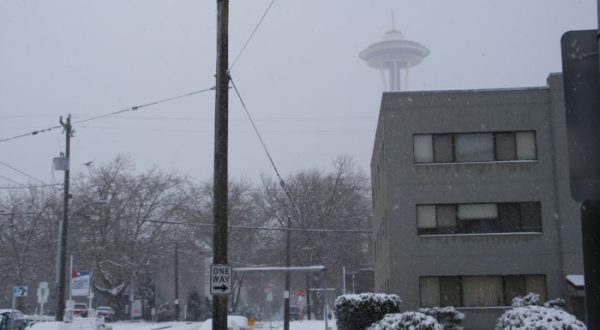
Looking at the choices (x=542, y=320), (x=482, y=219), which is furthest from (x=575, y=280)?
(x=542, y=320)

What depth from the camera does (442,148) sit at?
30594mm

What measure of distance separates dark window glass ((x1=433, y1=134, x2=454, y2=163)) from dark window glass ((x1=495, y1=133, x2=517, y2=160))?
1910 mm

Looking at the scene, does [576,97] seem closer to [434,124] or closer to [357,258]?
[434,124]

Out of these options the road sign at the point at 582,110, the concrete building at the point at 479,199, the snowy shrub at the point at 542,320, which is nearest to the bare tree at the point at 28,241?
the concrete building at the point at 479,199

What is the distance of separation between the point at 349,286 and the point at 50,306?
33.5 m

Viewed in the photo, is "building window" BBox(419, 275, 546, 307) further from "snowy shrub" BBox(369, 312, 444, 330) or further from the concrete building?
"snowy shrub" BBox(369, 312, 444, 330)

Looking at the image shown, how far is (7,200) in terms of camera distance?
69.4 m

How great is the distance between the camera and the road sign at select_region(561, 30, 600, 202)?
132 inches

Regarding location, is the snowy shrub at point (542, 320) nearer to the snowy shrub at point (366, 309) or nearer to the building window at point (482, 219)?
the snowy shrub at point (366, 309)

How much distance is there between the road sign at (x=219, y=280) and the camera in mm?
11727

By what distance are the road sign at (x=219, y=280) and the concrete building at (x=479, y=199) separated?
1907 cm

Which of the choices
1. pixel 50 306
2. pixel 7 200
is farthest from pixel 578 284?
pixel 50 306

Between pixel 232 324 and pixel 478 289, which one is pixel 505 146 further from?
pixel 232 324

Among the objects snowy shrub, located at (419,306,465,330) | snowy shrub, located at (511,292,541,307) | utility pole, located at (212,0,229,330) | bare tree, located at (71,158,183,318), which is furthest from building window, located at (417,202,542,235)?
bare tree, located at (71,158,183,318)
